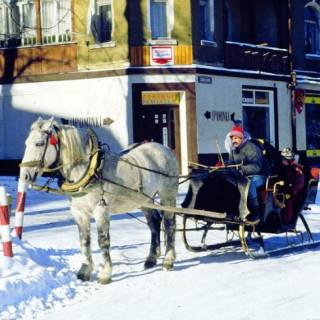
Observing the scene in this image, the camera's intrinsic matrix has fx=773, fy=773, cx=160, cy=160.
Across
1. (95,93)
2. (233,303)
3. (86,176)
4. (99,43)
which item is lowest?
(233,303)

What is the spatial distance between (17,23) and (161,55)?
5601 millimetres

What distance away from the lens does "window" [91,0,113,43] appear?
25.9 metres

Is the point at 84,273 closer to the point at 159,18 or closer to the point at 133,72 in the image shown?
the point at 133,72

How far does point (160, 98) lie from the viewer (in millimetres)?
26141

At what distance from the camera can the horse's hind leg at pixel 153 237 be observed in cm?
1017

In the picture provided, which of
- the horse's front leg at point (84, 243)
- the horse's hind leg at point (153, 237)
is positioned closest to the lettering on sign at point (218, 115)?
the horse's hind leg at point (153, 237)

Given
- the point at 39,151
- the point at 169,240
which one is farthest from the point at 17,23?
the point at 39,151

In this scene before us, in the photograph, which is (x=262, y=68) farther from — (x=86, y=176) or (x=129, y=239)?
(x=86, y=176)

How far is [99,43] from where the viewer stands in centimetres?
2584

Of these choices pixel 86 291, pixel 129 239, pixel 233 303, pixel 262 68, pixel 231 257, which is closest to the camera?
pixel 233 303

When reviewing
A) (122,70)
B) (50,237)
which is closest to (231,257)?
(50,237)

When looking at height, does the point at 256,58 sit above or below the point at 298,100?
above

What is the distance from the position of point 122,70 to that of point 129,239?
1332cm

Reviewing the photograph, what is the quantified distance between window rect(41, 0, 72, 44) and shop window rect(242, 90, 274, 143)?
6905 mm
